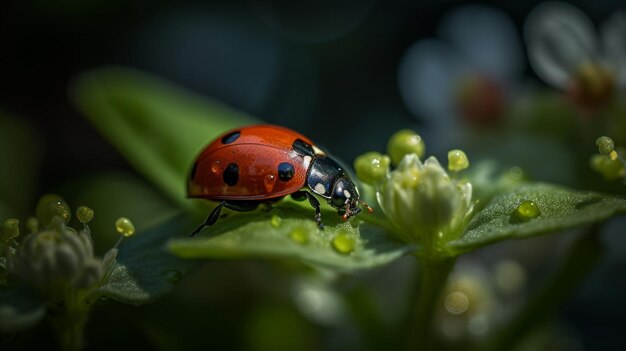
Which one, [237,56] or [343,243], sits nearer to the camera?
[343,243]

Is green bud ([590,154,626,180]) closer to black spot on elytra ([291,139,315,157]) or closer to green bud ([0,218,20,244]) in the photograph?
black spot on elytra ([291,139,315,157])

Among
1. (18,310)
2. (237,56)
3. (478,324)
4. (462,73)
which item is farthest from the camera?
(237,56)

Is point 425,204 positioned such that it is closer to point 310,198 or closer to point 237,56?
point 310,198

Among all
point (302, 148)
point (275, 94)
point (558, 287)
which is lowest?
point (275, 94)

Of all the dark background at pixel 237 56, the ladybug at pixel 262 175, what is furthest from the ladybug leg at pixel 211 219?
the dark background at pixel 237 56

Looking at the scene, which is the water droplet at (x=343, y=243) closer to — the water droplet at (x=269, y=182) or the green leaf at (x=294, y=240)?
the green leaf at (x=294, y=240)

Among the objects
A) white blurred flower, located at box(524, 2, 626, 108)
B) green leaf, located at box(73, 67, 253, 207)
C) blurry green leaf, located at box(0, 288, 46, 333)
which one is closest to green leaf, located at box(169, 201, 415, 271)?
blurry green leaf, located at box(0, 288, 46, 333)

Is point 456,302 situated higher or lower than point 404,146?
lower

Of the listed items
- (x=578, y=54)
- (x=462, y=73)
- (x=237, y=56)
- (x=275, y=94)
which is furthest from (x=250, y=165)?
(x=237, y=56)
